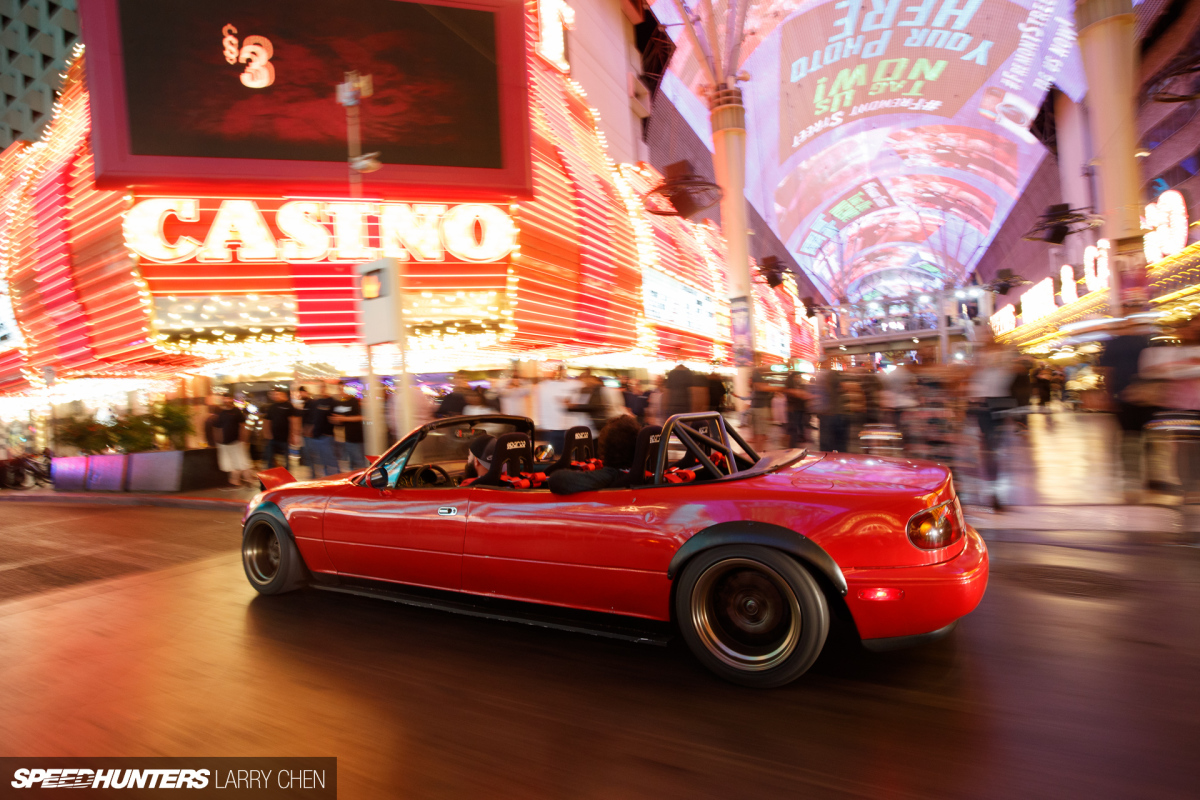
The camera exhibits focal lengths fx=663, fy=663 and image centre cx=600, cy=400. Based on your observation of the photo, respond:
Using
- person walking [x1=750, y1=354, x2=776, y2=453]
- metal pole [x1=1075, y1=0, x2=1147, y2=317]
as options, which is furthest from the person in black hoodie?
metal pole [x1=1075, y1=0, x2=1147, y2=317]

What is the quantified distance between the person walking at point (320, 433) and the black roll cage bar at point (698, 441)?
8004 millimetres

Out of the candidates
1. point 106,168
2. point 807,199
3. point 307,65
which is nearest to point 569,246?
point 307,65

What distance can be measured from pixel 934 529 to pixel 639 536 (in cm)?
124

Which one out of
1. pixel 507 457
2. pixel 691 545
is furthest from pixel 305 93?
pixel 691 545

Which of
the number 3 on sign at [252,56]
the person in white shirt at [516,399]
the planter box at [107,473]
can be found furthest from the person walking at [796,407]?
the number 3 on sign at [252,56]

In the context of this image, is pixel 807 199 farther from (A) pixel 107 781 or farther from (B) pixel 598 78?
(A) pixel 107 781

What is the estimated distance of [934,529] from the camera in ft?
8.96

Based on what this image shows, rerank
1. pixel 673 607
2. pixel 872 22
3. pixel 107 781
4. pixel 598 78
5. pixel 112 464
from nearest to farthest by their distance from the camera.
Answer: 1. pixel 107 781
2. pixel 673 607
3. pixel 112 464
4. pixel 598 78
5. pixel 872 22

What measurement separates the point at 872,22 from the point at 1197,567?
36054 millimetres

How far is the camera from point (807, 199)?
53.9 m

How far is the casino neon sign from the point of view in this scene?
528 inches

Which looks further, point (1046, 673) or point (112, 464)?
point (112, 464)

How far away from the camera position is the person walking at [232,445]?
38.0ft

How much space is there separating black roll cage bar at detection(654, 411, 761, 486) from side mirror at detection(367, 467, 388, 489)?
1819mm
